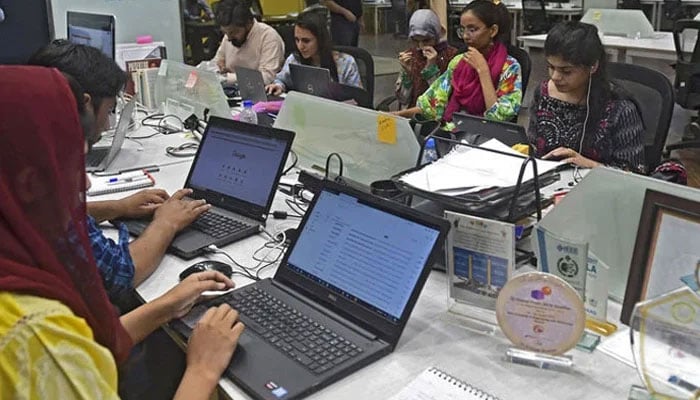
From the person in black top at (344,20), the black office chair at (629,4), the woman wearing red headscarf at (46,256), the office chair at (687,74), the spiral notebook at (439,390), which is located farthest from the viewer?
the black office chair at (629,4)

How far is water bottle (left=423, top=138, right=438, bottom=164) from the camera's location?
5.65 ft

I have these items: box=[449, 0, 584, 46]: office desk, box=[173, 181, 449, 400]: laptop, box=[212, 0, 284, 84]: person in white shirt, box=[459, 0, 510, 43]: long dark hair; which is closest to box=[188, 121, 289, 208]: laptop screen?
box=[173, 181, 449, 400]: laptop

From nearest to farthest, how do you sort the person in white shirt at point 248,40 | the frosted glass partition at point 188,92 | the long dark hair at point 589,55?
1. the long dark hair at point 589,55
2. the frosted glass partition at point 188,92
3. the person in white shirt at point 248,40

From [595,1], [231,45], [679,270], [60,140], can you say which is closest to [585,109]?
[679,270]

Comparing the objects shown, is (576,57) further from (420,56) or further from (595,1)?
(595,1)

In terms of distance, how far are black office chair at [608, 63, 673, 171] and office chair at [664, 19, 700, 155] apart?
6.86 ft

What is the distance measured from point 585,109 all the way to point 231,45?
8.52 ft

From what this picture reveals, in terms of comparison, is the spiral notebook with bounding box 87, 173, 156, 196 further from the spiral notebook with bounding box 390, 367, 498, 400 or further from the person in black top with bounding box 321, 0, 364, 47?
the person in black top with bounding box 321, 0, 364, 47

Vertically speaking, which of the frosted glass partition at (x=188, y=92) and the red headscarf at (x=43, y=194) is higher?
the red headscarf at (x=43, y=194)

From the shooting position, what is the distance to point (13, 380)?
0.75m

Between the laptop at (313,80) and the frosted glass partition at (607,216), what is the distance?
1698 mm

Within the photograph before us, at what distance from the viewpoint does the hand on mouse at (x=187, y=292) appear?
4.40ft

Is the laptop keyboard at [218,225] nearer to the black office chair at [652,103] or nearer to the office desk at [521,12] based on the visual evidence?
the black office chair at [652,103]

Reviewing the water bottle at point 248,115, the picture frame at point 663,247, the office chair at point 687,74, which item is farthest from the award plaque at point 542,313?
the office chair at point 687,74
